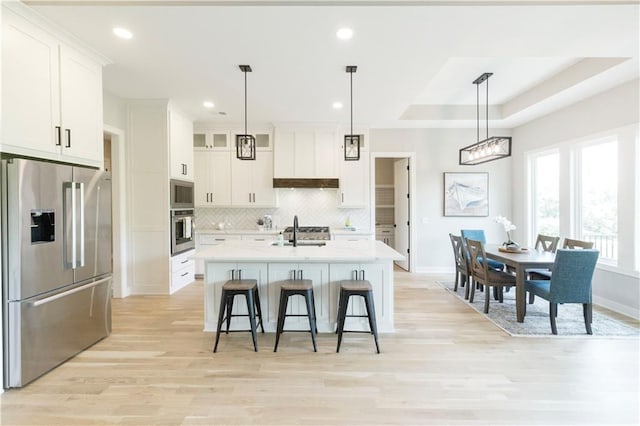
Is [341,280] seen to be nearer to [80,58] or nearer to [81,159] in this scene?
[81,159]

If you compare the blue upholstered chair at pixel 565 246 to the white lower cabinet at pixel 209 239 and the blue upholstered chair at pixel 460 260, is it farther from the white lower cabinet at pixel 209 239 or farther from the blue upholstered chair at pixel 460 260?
the white lower cabinet at pixel 209 239

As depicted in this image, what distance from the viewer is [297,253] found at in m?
3.19

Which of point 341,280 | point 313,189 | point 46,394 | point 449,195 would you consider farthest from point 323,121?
point 46,394

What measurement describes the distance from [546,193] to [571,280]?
285 centimetres

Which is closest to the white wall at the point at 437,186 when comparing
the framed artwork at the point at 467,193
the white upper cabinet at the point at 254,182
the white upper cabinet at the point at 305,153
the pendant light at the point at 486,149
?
the framed artwork at the point at 467,193

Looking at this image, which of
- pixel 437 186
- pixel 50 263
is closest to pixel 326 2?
pixel 50 263

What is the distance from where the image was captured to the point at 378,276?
11.0 feet

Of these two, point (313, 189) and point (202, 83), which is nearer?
point (202, 83)

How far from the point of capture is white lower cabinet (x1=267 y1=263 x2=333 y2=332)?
3.36 m

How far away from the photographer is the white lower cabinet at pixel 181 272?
4.92 meters

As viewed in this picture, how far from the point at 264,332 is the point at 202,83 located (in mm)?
3133

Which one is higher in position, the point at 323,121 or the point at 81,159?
the point at 323,121

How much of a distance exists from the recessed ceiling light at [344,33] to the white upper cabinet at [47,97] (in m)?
2.48

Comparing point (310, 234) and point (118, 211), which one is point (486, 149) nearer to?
point (310, 234)
